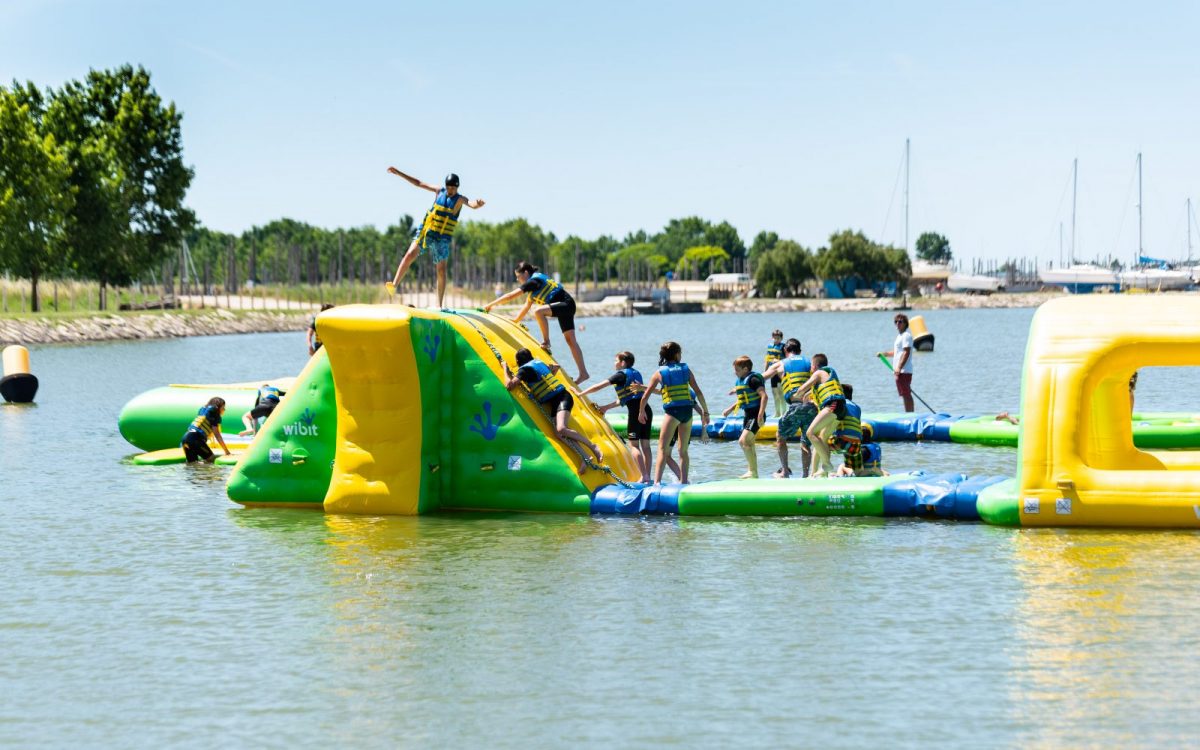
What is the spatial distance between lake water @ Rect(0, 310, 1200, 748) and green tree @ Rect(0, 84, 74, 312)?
53881 millimetres

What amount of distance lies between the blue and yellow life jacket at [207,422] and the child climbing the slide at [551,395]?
24.2ft

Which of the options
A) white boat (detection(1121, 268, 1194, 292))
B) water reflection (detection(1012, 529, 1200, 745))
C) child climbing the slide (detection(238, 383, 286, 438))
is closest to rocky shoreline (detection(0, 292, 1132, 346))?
child climbing the slide (detection(238, 383, 286, 438))

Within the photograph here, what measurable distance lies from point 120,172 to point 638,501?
70.5 meters

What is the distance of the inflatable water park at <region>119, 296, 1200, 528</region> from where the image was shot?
48.5 feet

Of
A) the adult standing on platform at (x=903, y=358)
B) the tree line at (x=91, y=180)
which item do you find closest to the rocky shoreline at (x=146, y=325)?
the tree line at (x=91, y=180)

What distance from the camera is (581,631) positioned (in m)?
11.4

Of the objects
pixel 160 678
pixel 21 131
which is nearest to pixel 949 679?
pixel 160 678

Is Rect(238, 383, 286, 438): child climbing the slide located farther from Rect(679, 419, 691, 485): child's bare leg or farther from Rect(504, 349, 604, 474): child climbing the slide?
Rect(679, 419, 691, 485): child's bare leg

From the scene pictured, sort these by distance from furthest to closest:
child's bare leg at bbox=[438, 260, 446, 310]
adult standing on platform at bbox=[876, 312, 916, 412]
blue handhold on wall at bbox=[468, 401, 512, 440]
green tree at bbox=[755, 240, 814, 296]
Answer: green tree at bbox=[755, 240, 814, 296] < adult standing on platform at bbox=[876, 312, 916, 412] < child's bare leg at bbox=[438, 260, 446, 310] < blue handhold on wall at bbox=[468, 401, 512, 440]

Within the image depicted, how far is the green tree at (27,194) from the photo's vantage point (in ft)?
223

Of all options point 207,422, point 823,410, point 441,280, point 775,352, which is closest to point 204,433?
point 207,422

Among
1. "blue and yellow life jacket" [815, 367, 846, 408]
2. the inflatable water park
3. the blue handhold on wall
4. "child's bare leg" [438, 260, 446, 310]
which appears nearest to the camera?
the inflatable water park

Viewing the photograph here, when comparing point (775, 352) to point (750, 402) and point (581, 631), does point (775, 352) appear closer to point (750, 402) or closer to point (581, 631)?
point (750, 402)

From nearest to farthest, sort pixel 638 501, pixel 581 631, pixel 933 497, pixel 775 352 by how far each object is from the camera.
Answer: pixel 581 631
pixel 933 497
pixel 638 501
pixel 775 352
